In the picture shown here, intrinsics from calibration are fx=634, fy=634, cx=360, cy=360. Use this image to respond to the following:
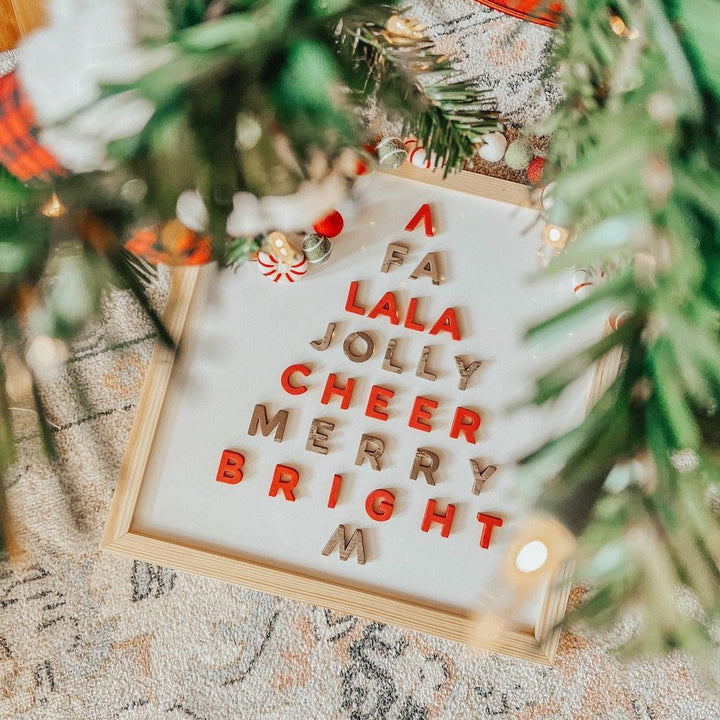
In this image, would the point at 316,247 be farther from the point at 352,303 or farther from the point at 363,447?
the point at 363,447

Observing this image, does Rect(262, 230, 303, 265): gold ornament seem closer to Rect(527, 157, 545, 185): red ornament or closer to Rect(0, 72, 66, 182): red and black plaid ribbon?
Rect(527, 157, 545, 185): red ornament

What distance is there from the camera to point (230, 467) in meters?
0.82

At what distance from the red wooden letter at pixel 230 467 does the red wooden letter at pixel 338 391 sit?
0.13 metres

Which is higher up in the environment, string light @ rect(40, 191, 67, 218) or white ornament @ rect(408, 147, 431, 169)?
string light @ rect(40, 191, 67, 218)

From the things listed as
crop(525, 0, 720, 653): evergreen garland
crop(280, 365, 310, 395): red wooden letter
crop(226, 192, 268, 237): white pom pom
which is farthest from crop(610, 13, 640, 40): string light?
crop(280, 365, 310, 395): red wooden letter

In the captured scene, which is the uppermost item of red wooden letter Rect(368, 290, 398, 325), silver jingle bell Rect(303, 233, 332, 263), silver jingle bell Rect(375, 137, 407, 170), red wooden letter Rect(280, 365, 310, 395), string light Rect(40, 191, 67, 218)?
string light Rect(40, 191, 67, 218)

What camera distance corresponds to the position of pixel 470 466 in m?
0.82

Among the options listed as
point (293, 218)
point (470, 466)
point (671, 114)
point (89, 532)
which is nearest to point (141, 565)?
point (89, 532)

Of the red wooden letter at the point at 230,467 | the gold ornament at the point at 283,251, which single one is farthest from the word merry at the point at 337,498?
the gold ornament at the point at 283,251

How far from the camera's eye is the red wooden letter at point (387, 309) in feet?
2.72

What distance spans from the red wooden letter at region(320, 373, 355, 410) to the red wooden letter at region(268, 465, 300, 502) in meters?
0.10

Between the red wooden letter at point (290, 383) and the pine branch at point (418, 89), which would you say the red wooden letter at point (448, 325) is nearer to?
the red wooden letter at point (290, 383)

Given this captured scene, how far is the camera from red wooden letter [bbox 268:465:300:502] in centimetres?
82

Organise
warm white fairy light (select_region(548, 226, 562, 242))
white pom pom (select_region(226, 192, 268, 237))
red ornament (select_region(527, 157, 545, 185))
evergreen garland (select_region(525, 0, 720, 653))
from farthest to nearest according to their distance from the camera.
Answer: red ornament (select_region(527, 157, 545, 185)), warm white fairy light (select_region(548, 226, 562, 242)), white pom pom (select_region(226, 192, 268, 237)), evergreen garland (select_region(525, 0, 720, 653))
